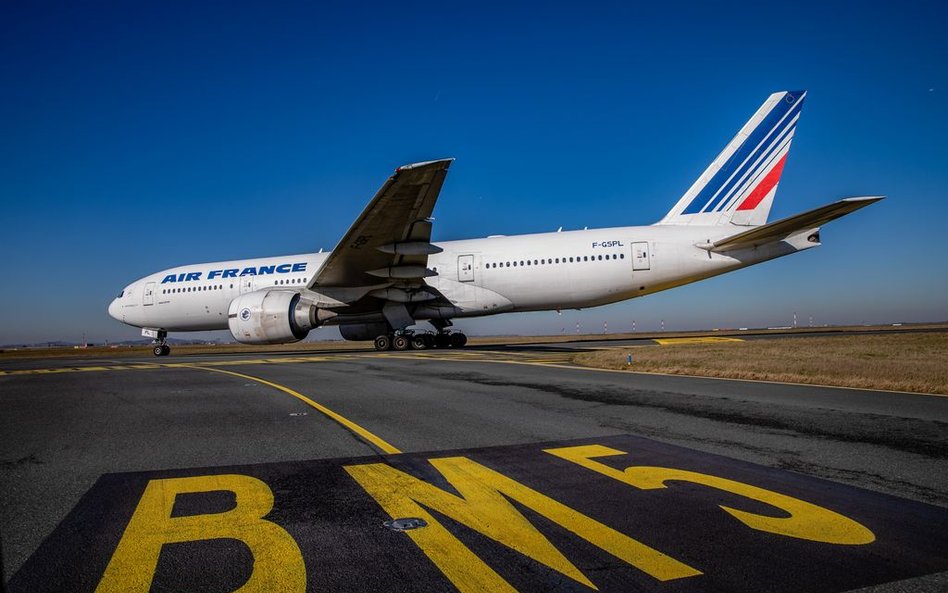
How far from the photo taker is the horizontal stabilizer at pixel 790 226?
663 inches

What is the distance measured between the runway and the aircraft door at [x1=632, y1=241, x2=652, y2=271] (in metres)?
14.0

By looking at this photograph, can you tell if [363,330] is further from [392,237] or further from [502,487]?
[502,487]

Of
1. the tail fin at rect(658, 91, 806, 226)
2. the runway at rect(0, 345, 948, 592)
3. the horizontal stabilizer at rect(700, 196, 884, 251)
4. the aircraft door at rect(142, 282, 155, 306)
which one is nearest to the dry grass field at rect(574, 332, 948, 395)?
the runway at rect(0, 345, 948, 592)

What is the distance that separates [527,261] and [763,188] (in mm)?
9844

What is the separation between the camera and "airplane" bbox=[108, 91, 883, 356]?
20.4m

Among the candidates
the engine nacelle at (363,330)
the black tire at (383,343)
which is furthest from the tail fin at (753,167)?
the engine nacelle at (363,330)

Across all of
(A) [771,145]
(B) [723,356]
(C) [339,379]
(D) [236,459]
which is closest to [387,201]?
(C) [339,379]

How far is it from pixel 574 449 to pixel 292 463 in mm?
2420

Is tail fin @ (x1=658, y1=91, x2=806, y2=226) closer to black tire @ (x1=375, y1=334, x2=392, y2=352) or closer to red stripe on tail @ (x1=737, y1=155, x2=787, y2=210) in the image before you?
red stripe on tail @ (x1=737, y1=155, x2=787, y2=210)

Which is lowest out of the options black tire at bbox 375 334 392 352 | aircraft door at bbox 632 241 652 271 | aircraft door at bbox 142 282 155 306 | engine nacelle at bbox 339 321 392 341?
black tire at bbox 375 334 392 352

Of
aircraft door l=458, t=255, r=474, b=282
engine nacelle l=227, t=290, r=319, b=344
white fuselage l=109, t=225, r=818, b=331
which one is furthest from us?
aircraft door l=458, t=255, r=474, b=282

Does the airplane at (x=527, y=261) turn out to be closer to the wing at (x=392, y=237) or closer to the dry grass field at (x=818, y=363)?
the wing at (x=392, y=237)

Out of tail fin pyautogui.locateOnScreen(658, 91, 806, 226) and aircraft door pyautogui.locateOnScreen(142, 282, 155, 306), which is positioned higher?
tail fin pyautogui.locateOnScreen(658, 91, 806, 226)

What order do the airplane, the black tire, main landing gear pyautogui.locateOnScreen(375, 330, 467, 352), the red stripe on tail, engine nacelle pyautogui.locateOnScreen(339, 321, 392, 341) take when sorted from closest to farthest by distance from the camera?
the airplane → the red stripe on tail → main landing gear pyautogui.locateOnScreen(375, 330, 467, 352) → the black tire → engine nacelle pyautogui.locateOnScreen(339, 321, 392, 341)
